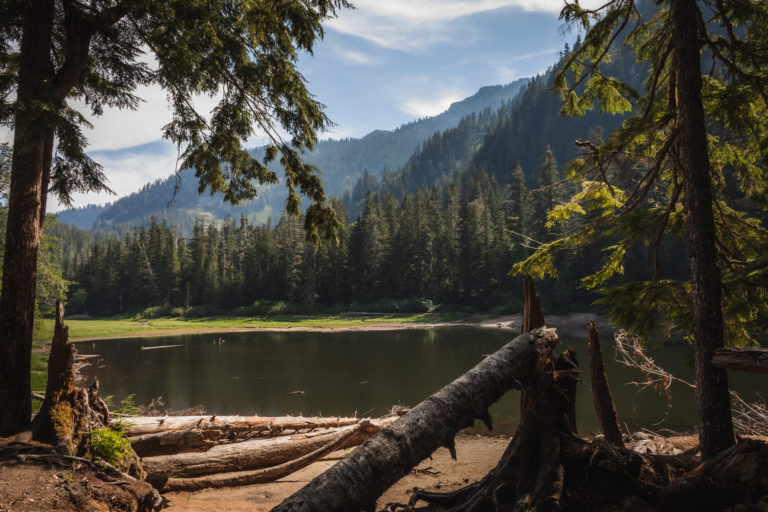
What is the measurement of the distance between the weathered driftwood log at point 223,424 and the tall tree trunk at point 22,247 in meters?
2.40

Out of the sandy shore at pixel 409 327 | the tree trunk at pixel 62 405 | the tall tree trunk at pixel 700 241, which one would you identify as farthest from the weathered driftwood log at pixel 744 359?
the sandy shore at pixel 409 327

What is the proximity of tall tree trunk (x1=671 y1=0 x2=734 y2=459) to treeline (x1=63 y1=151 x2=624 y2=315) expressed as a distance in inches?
1946

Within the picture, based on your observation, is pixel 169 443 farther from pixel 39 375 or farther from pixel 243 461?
pixel 39 375

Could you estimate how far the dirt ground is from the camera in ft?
20.0

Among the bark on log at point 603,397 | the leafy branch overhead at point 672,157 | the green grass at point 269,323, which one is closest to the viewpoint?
the leafy branch overhead at point 672,157

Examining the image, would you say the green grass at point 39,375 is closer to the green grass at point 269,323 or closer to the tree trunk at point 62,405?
the tree trunk at point 62,405

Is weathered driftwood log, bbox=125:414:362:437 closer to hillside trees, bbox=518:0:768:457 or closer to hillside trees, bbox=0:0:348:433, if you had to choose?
hillside trees, bbox=0:0:348:433

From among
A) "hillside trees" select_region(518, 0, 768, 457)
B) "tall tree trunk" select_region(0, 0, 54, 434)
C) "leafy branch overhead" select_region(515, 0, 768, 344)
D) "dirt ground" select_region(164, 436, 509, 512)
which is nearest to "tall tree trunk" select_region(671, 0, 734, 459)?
"hillside trees" select_region(518, 0, 768, 457)

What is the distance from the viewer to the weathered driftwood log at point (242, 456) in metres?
6.68

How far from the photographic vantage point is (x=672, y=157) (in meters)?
6.29

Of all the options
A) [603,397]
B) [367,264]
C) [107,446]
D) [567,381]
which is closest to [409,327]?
[367,264]

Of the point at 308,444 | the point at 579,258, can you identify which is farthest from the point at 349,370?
the point at 579,258

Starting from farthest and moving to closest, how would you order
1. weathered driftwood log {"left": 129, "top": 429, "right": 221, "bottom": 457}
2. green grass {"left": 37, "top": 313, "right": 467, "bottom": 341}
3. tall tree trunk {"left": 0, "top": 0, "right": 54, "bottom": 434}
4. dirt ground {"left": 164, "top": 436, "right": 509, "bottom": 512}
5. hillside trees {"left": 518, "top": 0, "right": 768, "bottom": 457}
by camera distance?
green grass {"left": 37, "top": 313, "right": 467, "bottom": 341}
weathered driftwood log {"left": 129, "top": 429, "right": 221, "bottom": 457}
dirt ground {"left": 164, "top": 436, "right": 509, "bottom": 512}
tall tree trunk {"left": 0, "top": 0, "right": 54, "bottom": 434}
hillside trees {"left": 518, "top": 0, "right": 768, "bottom": 457}

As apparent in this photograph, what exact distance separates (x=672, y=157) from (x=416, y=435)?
6.02m
